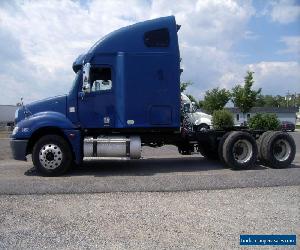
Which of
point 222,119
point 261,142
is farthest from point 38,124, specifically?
point 222,119

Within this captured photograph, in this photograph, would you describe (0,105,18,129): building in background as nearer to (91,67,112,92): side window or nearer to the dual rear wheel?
(91,67,112,92): side window

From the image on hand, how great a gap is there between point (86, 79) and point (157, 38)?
2185 millimetres

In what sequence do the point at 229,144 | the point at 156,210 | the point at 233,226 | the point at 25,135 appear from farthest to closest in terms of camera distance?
1. the point at 229,144
2. the point at 25,135
3. the point at 156,210
4. the point at 233,226

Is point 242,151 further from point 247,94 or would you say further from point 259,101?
point 259,101

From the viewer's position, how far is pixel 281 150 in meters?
12.0

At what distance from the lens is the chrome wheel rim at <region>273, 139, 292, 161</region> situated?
1186 centimetres

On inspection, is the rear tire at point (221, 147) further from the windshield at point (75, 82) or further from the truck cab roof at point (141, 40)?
the windshield at point (75, 82)

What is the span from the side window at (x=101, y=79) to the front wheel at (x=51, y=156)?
1.74 m

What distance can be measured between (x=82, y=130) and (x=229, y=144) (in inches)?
159

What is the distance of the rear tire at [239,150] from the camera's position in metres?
11.3

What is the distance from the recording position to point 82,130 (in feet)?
36.8

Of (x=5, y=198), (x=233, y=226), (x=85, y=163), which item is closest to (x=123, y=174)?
(x=85, y=163)

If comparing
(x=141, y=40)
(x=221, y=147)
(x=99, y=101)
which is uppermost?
(x=141, y=40)

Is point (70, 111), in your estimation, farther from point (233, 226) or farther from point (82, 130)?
point (233, 226)
